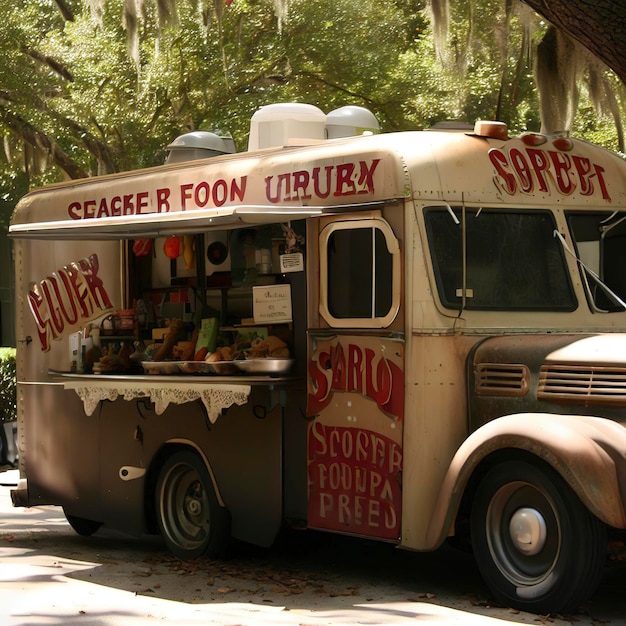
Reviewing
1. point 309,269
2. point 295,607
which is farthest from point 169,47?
point 295,607

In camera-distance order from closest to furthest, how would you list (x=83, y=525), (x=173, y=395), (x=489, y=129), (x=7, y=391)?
1. (x=489, y=129)
2. (x=173, y=395)
3. (x=83, y=525)
4. (x=7, y=391)

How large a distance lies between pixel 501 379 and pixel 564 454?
0.87 m

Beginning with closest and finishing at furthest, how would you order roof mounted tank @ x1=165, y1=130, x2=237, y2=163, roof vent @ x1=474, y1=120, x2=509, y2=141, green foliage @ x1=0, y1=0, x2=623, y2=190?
1. roof vent @ x1=474, y1=120, x2=509, y2=141
2. roof mounted tank @ x1=165, y1=130, x2=237, y2=163
3. green foliage @ x1=0, y1=0, x2=623, y2=190

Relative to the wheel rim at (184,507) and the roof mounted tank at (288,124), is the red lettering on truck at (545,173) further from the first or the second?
the wheel rim at (184,507)

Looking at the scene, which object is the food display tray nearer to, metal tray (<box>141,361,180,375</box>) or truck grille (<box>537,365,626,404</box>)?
metal tray (<box>141,361,180,375</box>)

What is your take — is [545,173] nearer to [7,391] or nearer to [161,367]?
[161,367]

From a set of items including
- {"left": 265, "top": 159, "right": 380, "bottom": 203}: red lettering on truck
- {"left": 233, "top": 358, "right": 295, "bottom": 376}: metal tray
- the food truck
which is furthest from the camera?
{"left": 233, "top": 358, "right": 295, "bottom": 376}: metal tray

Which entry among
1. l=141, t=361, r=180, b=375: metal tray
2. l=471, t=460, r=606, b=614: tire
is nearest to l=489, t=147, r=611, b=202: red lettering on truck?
l=471, t=460, r=606, b=614: tire

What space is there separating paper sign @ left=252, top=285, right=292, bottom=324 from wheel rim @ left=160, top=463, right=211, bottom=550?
125 centimetres

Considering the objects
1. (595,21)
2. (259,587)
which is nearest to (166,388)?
(259,587)

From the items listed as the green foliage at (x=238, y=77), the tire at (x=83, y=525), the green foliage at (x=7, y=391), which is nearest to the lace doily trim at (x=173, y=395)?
the tire at (x=83, y=525)

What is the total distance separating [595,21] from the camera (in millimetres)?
8219

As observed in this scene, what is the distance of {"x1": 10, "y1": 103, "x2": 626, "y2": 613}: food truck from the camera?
655cm

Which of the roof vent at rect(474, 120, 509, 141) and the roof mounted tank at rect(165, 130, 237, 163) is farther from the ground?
the roof mounted tank at rect(165, 130, 237, 163)
